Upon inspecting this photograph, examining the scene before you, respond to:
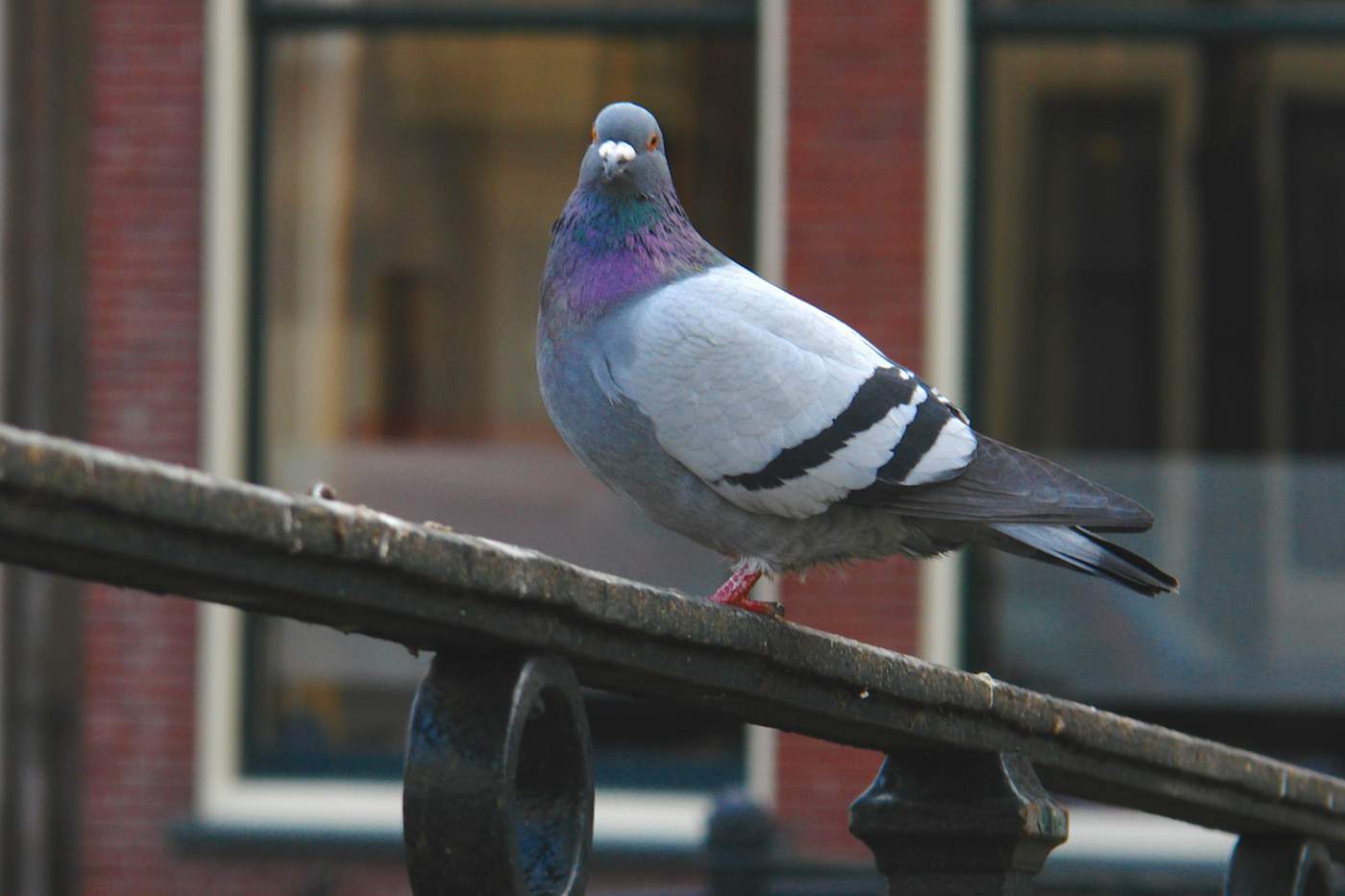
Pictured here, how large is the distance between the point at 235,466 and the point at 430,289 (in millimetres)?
903

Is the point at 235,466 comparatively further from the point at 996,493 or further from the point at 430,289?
the point at 996,493

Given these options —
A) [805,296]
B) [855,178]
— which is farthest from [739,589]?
[855,178]

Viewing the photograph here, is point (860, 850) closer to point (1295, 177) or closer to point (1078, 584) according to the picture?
point (1078, 584)

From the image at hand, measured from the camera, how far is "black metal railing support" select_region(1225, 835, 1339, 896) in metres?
2.11

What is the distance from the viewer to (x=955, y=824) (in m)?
1.61

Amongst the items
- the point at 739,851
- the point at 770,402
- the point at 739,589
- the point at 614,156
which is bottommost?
the point at 739,851

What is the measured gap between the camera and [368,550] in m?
0.97

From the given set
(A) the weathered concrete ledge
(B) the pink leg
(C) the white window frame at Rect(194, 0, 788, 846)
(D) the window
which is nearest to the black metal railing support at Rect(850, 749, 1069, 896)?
(A) the weathered concrete ledge

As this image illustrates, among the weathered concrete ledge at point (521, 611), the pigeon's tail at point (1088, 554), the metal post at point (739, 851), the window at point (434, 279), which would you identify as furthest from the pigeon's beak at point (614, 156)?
the window at point (434, 279)

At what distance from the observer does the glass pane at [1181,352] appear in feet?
20.4

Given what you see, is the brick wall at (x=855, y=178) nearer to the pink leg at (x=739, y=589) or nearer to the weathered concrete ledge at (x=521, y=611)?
the pink leg at (x=739, y=589)

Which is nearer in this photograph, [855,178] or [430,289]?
[855,178]

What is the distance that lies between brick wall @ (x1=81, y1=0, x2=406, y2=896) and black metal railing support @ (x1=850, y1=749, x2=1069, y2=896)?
4792 mm

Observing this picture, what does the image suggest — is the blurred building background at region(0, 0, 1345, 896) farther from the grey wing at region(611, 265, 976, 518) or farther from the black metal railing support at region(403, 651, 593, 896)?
the black metal railing support at region(403, 651, 593, 896)
